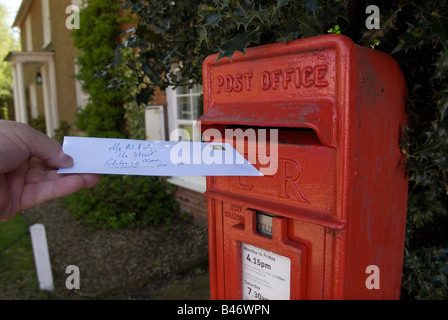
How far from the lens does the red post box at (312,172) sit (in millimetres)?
987

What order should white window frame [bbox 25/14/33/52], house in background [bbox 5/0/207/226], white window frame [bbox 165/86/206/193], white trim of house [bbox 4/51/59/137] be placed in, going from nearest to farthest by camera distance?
white window frame [bbox 165/86/206/193] → house in background [bbox 5/0/207/226] → white trim of house [bbox 4/51/59/137] → white window frame [bbox 25/14/33/52]

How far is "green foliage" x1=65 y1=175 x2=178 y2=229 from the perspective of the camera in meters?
4.72

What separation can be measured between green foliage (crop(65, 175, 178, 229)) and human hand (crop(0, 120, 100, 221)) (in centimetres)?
341

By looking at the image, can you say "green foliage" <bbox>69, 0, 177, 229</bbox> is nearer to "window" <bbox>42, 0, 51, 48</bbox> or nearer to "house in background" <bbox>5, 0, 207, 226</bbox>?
"house in background" <bbox>5, 0, 207, 226</bbox>

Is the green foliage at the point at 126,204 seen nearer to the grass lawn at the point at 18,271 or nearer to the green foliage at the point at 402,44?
the grass lawn at the point at 18,271

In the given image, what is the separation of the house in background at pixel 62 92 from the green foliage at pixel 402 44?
1.25 metres

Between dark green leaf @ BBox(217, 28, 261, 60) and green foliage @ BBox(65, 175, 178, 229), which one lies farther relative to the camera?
green foliage @ BBox(65, 175, 178, 229)

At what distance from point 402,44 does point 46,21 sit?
37.5ft

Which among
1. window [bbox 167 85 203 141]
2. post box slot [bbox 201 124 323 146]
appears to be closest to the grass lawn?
window [bbox 167 85 203 141]

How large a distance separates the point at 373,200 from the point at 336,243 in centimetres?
22

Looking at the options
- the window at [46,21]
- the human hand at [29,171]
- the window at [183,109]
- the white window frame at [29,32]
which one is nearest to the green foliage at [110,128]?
the window at [183,109]

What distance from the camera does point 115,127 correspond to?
614cm
